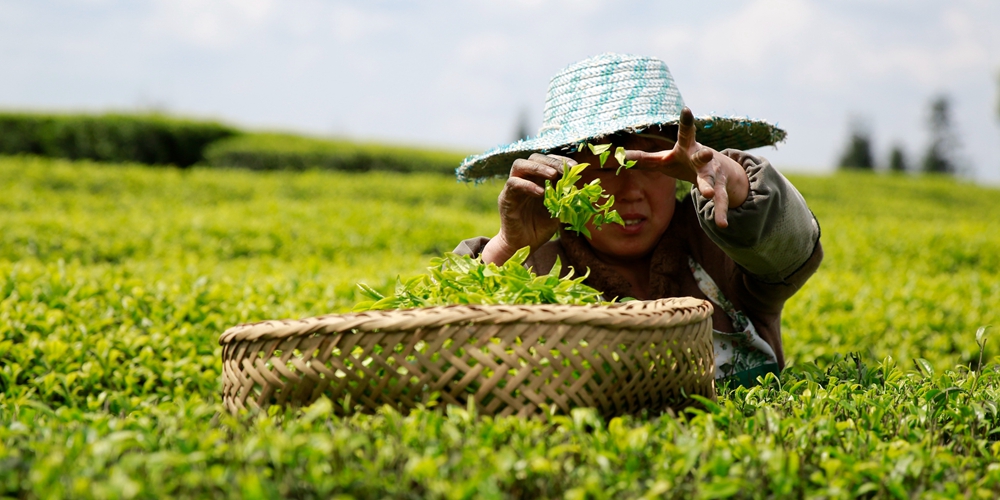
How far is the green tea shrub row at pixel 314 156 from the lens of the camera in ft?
50.2

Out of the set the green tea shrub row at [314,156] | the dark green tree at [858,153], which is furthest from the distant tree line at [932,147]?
the green tea shrub row at [314,156]

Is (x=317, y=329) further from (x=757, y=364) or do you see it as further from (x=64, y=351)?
(x=64, y=351)

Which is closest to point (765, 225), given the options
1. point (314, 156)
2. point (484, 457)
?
point (484, 457)

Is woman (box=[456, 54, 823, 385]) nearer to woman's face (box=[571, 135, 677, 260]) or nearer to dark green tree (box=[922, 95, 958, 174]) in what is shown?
woman's face (box=[571, 135, 677, 260])

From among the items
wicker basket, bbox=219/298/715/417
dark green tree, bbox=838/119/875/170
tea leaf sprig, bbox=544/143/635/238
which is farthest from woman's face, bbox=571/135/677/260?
dark green tree, bbox=838/119/875/170

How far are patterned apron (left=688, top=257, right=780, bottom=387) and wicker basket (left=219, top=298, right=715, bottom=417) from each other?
908 millimetres

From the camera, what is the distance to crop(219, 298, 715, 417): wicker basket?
1.38 meters

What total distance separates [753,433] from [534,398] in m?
0.42

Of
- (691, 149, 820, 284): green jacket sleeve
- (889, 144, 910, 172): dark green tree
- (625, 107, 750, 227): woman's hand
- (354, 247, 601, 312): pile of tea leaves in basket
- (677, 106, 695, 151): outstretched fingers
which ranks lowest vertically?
(889, 144, 910, 172): dark green tree

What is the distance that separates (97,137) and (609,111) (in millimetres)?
15969

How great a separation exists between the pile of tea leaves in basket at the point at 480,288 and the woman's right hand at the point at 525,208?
0.25m

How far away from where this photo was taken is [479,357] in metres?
1.37

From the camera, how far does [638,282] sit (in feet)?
8.34

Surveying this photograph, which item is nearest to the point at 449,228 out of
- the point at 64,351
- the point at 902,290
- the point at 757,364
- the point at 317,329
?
the point at 902,290
